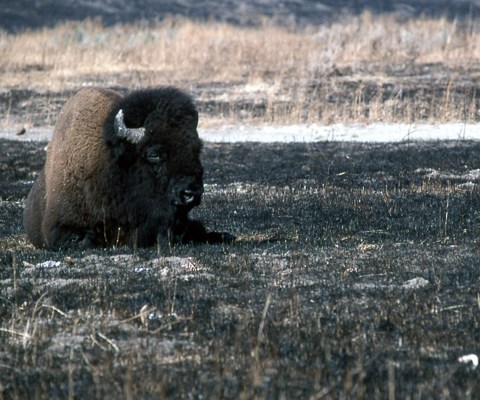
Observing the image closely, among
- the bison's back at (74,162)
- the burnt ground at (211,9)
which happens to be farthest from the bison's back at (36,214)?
the burnt ground at (211,9)

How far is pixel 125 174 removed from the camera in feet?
32.8

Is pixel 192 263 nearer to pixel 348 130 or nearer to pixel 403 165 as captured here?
pixel 403 165

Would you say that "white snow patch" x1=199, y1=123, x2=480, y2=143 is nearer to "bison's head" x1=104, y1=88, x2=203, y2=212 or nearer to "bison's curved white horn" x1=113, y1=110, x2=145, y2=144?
"bison's head" x1=104, y1=88, x2=203, y2=212

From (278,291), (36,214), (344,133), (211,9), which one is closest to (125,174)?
(36,214)

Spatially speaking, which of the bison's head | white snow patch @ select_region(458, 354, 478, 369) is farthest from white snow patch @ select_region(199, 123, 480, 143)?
white snow patch @ select_region(458, 354, 478, 369)

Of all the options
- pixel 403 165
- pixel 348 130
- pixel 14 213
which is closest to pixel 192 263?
pixel 14 213

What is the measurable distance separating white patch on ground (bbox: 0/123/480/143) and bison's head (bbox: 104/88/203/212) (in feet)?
40.2

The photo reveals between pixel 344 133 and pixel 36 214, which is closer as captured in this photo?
pixel 36 214

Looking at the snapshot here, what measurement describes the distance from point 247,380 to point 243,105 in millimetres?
22324

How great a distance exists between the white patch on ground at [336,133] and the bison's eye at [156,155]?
12.4 meters

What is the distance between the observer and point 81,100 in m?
10.8

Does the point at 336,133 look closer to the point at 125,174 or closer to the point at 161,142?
the point at 125,174

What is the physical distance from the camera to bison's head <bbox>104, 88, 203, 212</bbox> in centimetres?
935

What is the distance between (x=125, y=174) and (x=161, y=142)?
0.63 meters
